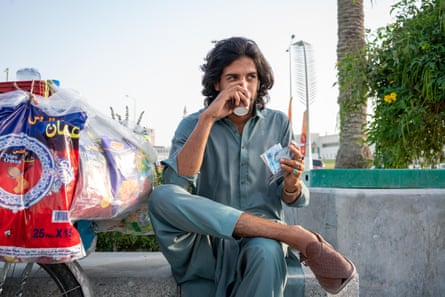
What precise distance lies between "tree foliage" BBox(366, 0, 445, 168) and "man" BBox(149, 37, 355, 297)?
1651mm

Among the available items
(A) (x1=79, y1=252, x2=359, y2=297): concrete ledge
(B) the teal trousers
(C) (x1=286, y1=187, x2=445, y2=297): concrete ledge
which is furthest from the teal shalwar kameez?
(C) (x1=286, y1=187, x2=445, y2=297): concrete ledge

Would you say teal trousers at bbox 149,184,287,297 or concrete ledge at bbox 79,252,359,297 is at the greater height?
teal trousers at bbox 149,184,287,297

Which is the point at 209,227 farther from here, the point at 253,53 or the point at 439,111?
the point at 439,111

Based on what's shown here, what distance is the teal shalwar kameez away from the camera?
6.18 feet

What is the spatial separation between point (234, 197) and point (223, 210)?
1.18 ft

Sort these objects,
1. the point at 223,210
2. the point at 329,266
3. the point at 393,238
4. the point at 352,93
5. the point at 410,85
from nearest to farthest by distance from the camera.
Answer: the point at 329,266
the point at 223,210
the point at 393,238
the point at 410,85
the point at 352,93

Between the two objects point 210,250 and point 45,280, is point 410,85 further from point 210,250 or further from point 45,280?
point 45,280

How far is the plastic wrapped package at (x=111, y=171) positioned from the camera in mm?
1924

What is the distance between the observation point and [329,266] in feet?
5.95

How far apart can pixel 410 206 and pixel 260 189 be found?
57.2 inches

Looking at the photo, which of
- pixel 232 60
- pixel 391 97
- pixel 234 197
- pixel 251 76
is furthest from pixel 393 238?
pixel 232 60

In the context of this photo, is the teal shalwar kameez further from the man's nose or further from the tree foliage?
the tree foliage

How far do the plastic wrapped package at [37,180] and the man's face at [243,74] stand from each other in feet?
2.67

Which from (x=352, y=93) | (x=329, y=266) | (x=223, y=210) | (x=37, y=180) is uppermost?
(x=352, y=93)
